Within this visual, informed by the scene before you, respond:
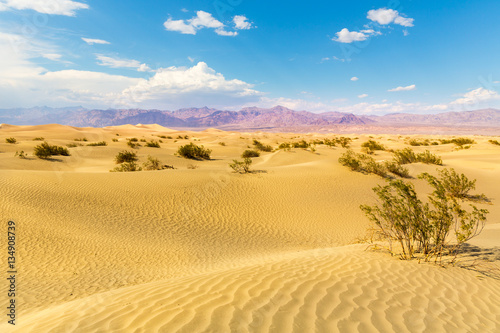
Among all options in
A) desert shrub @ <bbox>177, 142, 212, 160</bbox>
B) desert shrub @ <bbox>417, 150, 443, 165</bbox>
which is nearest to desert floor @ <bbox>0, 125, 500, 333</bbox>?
desert shrub @ <bbox>417, 150, 443, 165</bbox>

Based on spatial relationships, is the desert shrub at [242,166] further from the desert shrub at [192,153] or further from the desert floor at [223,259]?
the desert shrub at [192,153]

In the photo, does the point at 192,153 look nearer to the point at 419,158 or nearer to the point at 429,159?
the point at 419,158

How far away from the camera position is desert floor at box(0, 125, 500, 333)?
320 cm

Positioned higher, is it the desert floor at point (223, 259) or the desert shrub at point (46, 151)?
the desert shrub at point (46, 151)

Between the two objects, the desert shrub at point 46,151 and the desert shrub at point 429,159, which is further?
the desert shrub at point 46,151

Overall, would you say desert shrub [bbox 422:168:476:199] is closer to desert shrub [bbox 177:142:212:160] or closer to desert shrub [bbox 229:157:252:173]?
desert shrub [bbox 229:157:252:173]

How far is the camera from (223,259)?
7.25 m

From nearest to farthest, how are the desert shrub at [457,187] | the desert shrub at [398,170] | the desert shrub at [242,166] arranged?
the desert shrub at [457,187] → the desert shrub at [398,170] → the desert shrub at [242,166]

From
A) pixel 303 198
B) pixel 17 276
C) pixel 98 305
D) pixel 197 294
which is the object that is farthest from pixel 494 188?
pixel 17 276

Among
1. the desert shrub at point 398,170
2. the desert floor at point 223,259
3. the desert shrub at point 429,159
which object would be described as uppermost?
the desert shrub at point 429,159

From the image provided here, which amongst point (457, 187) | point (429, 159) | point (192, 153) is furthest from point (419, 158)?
point (192, 153)

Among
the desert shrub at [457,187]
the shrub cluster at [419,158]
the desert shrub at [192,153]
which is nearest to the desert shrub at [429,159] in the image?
the shrub cluster at [419,158]

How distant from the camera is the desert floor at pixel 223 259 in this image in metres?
3.20

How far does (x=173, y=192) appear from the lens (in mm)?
11844
